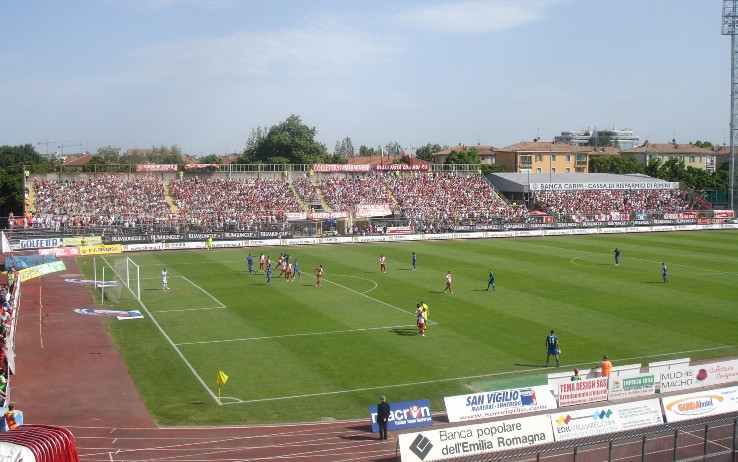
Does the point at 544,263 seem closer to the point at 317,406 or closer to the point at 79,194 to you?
the point at 317,406

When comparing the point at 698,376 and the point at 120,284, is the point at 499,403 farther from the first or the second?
the point at 120,284

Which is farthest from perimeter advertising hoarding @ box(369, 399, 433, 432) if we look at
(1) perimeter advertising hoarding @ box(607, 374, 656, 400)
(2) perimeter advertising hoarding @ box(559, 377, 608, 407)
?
(1) perimeter advertising hoarding @ box(607, 374, 656, 400)

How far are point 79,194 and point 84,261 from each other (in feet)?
66.1

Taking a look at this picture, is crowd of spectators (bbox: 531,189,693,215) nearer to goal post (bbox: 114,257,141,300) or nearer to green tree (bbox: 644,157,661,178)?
green tree (bbox: 644,157,661,178)

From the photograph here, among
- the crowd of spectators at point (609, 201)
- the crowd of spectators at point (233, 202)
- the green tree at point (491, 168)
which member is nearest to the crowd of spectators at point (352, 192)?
the crowd of spectators at point (233, 202)

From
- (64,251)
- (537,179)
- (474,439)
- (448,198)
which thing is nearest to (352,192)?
(448,198)

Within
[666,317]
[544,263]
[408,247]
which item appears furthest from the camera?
[408,247]

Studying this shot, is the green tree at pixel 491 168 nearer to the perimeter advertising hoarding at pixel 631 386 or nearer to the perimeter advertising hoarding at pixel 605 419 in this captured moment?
the perimeter advertising hoarding at pixel 631 386

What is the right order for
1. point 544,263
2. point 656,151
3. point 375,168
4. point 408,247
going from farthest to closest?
1. point 656,151
2. point 375,168
3. point 408,247
4. point 544,263

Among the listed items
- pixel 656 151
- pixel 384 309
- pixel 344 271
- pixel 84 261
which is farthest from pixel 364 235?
pixel 656 151

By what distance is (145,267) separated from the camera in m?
53.7

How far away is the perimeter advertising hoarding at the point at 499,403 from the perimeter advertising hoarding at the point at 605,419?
2418mm

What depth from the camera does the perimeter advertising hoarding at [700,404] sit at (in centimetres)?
2139

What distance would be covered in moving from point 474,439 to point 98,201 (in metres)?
64.9
